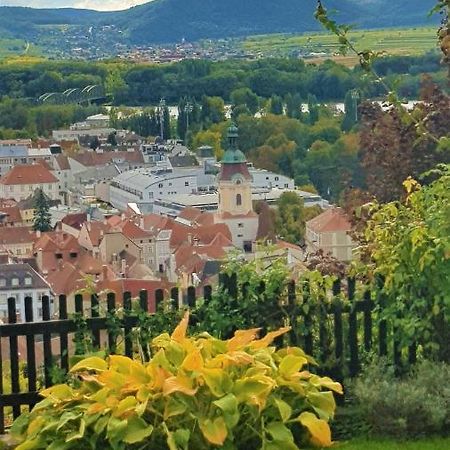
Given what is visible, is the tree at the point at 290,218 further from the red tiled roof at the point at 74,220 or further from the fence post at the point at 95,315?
the fence post at the point at 95,315

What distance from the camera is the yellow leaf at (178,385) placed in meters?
3.98

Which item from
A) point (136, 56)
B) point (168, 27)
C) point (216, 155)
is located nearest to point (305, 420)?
point (216, 155)

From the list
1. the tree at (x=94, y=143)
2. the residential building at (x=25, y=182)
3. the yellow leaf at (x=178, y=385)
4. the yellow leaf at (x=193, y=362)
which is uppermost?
the yellow leaf at (x=193, y=362)

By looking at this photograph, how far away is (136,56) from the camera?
13138cm

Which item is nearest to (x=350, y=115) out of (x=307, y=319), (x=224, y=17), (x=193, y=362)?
(x=307, y=319)

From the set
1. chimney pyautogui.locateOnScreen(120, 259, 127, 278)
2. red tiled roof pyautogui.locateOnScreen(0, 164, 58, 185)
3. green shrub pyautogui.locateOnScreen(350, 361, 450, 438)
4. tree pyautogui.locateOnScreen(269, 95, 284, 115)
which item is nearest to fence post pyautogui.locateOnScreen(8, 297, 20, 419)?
green shrub pyautogui.locateOnScreen(350, 361, 450, 438)

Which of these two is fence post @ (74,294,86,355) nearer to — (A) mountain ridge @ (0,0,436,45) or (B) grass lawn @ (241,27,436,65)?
(B) grass lawn @ (241,27,436,65)

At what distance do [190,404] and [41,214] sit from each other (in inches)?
1820

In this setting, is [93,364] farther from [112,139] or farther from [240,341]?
[112,139]

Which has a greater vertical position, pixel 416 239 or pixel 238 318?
pixel 416 239

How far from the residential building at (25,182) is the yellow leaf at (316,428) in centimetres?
5663

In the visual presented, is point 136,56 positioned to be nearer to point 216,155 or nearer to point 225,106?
point 225,106

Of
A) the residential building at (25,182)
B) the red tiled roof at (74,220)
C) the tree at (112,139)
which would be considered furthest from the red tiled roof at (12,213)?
the tree at (112,139)

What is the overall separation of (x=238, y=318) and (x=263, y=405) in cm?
91
